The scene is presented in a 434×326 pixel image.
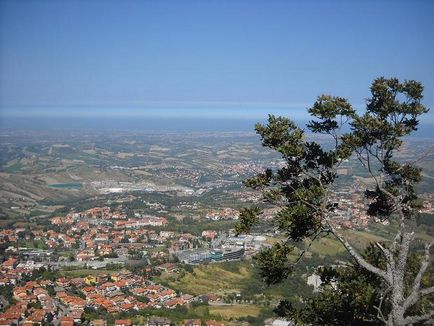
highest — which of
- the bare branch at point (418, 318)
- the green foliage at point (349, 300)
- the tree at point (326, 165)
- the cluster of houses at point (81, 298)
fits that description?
the tree at point (326, 165)

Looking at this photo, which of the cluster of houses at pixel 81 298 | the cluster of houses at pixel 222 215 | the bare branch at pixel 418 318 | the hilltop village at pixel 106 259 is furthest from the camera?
the cluster of houses at pixel 222 215

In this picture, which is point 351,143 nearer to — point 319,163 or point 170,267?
point 319,163

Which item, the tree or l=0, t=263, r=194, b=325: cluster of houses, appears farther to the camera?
l=0, t=263, r=194, b=325: cluster of houses

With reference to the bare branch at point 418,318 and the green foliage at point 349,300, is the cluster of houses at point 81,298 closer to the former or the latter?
the green foliage at point 349,300

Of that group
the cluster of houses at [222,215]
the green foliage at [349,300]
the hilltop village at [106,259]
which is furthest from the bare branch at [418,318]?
the cluster of houses at [222,215]

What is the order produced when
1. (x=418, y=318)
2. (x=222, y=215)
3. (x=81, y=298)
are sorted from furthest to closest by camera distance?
1. (x=222, y=215)
2. (x=81, y=298)
3. (x=418, y=318)

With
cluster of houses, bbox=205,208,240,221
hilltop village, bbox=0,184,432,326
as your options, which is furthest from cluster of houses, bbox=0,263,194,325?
cluster of houses, bbox=205,208,240,221

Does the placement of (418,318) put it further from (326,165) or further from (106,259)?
(106,259)

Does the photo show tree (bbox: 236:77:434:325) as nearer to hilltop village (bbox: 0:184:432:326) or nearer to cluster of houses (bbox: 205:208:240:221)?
hilltop village (bbox: 0:184:432:326)

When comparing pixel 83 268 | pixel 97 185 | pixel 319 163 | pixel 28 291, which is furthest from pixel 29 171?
pixel 319 163

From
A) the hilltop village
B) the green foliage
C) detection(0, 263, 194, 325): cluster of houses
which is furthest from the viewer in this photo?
the hilltop village

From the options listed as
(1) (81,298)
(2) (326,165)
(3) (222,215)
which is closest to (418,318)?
(2) (326,165)
